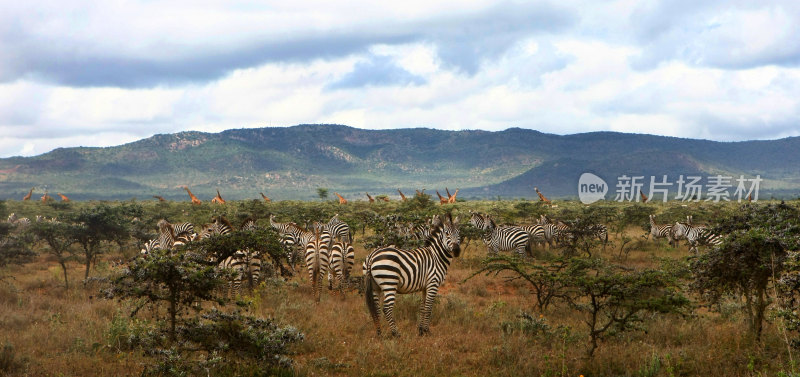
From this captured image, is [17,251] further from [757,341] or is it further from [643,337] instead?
[757,341]

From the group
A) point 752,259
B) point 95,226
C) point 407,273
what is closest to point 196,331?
point 407,273

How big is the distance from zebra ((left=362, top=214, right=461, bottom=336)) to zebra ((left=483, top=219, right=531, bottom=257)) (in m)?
10.3

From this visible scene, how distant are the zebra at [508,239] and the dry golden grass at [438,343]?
7.38 meters

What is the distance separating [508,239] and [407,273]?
12.4 m

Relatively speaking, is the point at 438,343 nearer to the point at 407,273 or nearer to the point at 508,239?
the point at 407,273

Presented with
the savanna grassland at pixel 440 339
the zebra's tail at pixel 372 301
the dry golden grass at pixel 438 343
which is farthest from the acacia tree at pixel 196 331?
the zebra's tail at pixel 372 301

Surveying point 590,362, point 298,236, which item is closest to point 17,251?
point 298,236

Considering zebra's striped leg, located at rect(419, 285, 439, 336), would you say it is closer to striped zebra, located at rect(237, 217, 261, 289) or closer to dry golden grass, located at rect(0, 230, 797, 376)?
dry golden grass, located at rect(0, 230, 797, 376)

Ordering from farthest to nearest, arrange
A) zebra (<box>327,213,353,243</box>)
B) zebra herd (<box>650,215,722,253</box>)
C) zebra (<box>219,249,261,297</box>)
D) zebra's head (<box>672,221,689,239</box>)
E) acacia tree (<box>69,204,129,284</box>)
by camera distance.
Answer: zebra's head (<box>672,221,689,239</box>) → zebra (<box>327,213,353,243</box>) → zebra herd (<box>650,215,722,253</box>) → acacia tree (<box>69,204,129,284</box>) → zebra (<box>219,249,261,297</box>)

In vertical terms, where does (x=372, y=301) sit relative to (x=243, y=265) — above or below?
below

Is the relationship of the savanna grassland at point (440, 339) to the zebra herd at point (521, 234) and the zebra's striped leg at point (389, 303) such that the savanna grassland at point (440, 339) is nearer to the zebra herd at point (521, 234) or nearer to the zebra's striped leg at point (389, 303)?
the zebra's striped leg at point (389, 303)

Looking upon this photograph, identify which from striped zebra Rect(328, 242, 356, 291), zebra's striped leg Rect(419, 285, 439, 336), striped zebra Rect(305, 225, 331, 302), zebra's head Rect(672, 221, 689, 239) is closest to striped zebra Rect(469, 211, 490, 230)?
zebra's head Rect(672, 221, 689, 239)

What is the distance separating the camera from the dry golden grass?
8.70 metres

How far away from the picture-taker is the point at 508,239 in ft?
74.5
